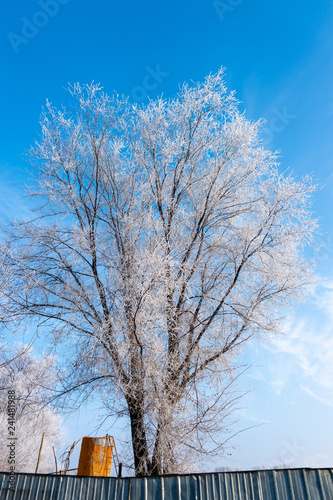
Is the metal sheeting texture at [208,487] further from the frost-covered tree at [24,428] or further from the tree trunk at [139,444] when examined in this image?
the frost-covered tree at [24,428]

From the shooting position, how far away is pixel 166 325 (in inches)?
325

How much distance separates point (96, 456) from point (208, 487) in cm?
406

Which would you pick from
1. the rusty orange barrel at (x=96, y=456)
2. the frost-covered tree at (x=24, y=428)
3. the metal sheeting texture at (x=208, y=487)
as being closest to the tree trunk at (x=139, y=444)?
the rusty orange barrel at (x=96, y=456)

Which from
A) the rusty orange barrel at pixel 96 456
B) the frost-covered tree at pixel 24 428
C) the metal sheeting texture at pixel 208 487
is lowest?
the metal sheeting texture at pixel 208 487

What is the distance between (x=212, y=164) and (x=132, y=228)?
137 inches

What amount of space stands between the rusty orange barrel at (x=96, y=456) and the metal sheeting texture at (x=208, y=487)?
291 cm

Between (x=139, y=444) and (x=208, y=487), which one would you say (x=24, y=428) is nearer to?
(x=139, y=444)

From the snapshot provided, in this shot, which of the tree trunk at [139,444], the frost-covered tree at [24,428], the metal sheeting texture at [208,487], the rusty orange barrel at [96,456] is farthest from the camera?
the frost-covered tree at [24,428]

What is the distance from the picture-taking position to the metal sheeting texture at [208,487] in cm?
546

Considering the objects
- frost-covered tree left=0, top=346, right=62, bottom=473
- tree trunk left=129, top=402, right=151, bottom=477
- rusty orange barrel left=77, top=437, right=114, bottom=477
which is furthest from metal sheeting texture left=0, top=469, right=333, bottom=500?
frost-covered tree left=0, top=346, right=62, bottom=473

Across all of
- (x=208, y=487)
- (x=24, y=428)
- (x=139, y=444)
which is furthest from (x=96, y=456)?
Result: (x=24, y=428)

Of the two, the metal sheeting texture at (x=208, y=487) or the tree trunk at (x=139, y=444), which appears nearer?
the metal sheeting texture at (x=208, y=487)

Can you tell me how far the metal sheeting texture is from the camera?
546cm

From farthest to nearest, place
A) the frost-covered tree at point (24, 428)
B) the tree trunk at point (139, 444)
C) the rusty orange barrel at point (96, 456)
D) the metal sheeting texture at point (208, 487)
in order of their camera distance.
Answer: the frost-covered tree at point (24, 428)
the rusty orange barrel at point (96, 456)
the tree trunk at point (139, 444)
the metal sheeting texture at point (208, 487)
